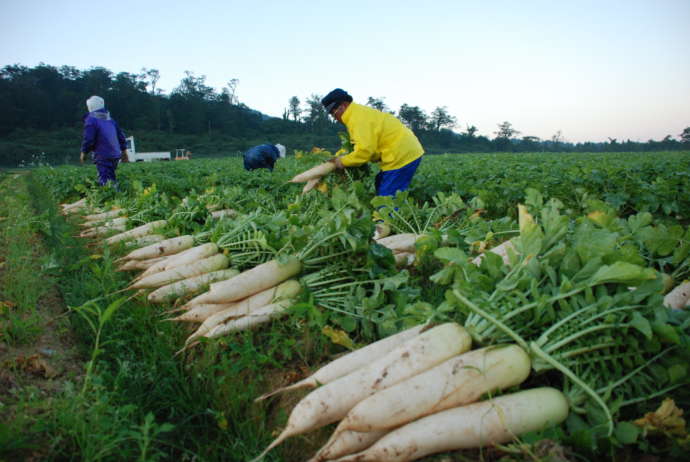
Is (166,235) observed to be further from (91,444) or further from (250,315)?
(91,444)

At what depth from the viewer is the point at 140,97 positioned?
68.4 m

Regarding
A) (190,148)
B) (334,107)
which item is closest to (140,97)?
(190,148)

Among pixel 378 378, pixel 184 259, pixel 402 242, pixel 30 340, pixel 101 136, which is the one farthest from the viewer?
pixel 101 136

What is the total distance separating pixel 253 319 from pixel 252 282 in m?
0.26

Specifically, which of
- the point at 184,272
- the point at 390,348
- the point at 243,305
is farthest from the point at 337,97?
the point at 390,348

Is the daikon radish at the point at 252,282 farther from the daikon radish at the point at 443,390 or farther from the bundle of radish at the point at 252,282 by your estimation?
the daikon radish at the point at 443,390

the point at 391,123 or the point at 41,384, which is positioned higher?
the point at 391,123

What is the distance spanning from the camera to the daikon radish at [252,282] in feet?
8.04

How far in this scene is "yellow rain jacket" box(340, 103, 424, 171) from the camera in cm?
471

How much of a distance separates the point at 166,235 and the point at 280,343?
95.6 inches

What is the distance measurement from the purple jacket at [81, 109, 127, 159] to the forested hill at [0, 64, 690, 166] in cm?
4002

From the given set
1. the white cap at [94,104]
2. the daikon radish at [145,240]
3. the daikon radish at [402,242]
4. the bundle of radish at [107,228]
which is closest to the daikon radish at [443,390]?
the daikon radish at [402,242]

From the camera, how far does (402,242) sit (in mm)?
3529

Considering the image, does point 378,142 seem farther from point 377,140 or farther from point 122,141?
point 122,141
